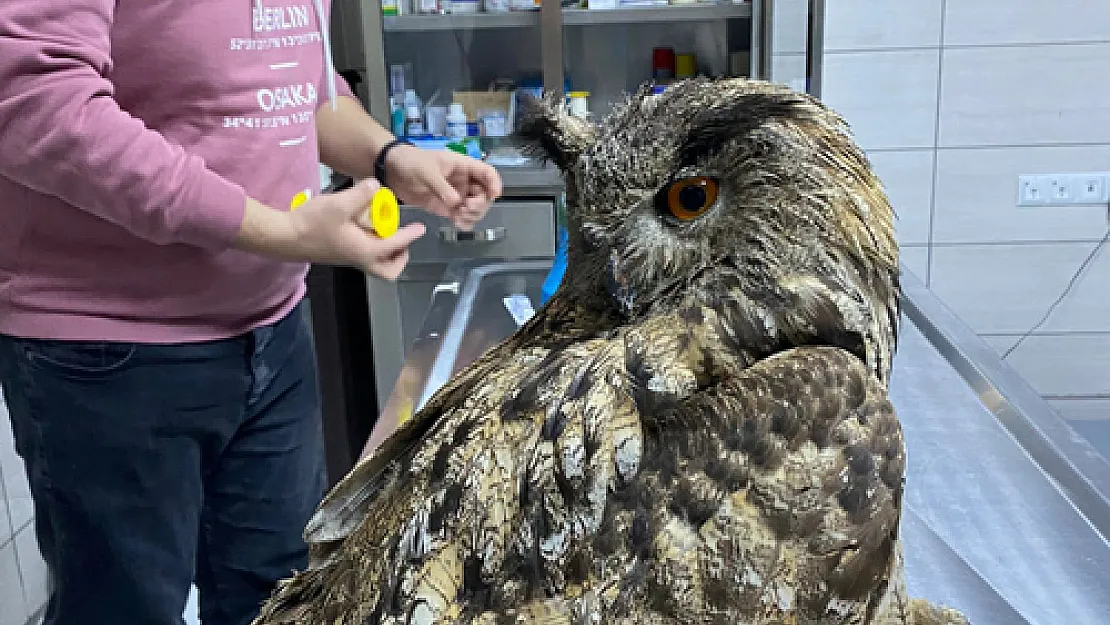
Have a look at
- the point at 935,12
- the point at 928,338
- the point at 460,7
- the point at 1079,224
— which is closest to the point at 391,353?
the point at 460,7

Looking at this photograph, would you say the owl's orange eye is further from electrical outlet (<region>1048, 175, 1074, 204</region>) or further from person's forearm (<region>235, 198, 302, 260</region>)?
electrical outlet (<region>1048, 175, 1074, 204</region>)

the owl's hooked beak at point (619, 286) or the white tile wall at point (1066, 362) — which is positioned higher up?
the owl's hooked beak at point (619, 286)

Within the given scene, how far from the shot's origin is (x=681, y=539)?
49 centimetres

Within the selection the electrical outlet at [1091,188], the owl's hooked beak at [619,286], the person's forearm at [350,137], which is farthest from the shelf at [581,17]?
the owl's hooked beak at [619,286]

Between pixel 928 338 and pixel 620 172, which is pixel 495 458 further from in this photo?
pixel 928 338

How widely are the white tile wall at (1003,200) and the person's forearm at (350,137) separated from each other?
1830mm

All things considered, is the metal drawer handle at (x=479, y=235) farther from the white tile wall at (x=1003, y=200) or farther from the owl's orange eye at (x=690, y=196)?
the owl's orange eye at (x=690, y=196)

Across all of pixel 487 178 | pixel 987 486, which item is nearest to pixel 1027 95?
pixel 987 486

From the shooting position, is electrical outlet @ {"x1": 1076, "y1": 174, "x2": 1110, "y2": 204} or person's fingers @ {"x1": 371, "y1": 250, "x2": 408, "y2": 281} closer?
person's fingers @ {"x1": 371, "y1": 250, "x2": 408, "y2": 281}

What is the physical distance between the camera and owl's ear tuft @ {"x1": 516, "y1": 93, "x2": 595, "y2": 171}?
0.62 m

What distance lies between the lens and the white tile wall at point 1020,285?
2523 millimetres

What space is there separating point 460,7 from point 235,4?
4.87 feet

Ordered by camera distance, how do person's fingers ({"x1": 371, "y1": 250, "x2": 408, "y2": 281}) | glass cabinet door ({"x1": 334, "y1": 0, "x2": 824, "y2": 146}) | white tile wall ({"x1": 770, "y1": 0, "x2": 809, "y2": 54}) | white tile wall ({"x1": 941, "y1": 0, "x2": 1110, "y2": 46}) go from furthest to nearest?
white tile wall ({"x1": 941, "y1": 0, "x2": 1110, "y2": 46}), glass cabinet door ({"x1": 334, "y1": 0, "x2": 824, "y2": 146}), white tile wall ({"x1": 770, "y1": 0, "x2": 809, "y2": 54}), person's fingers ({"x1": 371, "y1": 250, "x2": 408, "y2": 281})

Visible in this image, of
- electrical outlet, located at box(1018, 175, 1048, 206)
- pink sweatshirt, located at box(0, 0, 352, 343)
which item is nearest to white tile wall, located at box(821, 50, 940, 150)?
electrical outlet, located at box(1018, 175, 1048, 206)
